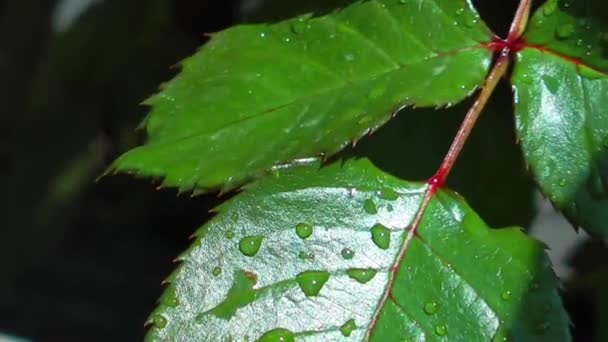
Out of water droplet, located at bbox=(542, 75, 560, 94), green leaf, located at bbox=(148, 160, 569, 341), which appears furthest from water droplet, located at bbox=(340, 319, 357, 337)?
water droplet, located at bbox=(542, 75, 560, 94)

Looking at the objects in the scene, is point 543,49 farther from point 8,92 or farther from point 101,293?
point 101,293

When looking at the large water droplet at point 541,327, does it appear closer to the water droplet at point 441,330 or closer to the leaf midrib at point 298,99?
the water droplet at point 441,330

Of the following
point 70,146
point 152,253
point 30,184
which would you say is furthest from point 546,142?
point 152,253

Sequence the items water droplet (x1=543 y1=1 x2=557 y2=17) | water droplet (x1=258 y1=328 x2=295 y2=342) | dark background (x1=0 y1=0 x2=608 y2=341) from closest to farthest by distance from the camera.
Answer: water droplet (x1=258 y1=328 x2=295 y2=342)
water droplet (x1=543 y1=1 x2=557 y2=17)
dark background (x1=0 y1=0 x2=608 y2=341)

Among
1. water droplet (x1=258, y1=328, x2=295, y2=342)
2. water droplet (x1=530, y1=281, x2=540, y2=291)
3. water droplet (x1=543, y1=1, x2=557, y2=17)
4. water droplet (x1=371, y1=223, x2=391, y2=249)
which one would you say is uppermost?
water droplet (x1=543, y1=1, x2=557, y2=17)

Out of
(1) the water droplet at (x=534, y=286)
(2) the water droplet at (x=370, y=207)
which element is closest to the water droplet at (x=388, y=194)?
(2) the water droplet at (x=370, y=207)

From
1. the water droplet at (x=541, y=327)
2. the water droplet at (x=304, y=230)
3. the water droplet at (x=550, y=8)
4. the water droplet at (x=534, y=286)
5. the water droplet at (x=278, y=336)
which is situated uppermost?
the water droplet at (x=550, y=8)

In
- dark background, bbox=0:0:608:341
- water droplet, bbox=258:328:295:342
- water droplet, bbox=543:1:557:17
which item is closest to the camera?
water droplet, bbox=258:328:295:342

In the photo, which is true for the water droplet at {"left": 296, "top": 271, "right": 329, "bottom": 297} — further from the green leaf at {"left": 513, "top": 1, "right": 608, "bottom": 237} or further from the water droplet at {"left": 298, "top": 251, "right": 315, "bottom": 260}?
the green leaf at {"left": 513, "top": 1, "right": 608, "bottom": 237}
